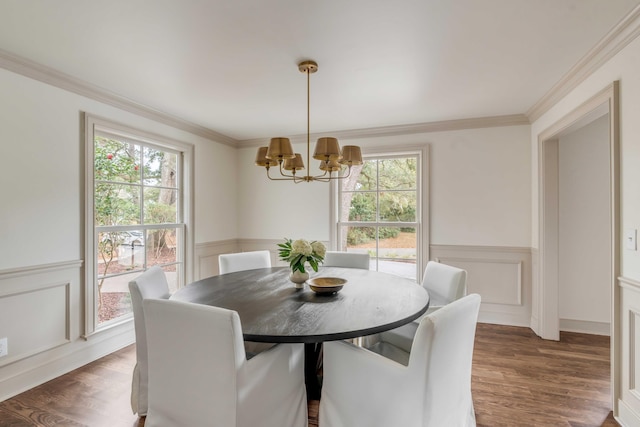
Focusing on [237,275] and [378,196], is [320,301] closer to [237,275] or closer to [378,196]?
[237,275]

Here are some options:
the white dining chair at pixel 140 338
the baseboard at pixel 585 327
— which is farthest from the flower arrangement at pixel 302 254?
the baseboard at pixel 585 327

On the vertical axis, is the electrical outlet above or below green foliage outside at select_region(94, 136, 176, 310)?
below

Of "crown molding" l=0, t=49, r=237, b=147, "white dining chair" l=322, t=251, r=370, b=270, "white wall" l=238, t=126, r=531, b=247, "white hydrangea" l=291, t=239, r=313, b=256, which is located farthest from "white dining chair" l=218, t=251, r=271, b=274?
"crown molding" l=0, t=49, r=237, b=147

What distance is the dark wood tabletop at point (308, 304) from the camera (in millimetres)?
1423

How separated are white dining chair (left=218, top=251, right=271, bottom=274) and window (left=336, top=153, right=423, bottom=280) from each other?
1.24 m

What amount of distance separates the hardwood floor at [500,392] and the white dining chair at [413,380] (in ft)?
1.85

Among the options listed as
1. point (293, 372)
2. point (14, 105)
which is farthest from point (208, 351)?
point (14, 105)

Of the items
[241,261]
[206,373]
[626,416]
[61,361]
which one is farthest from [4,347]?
[626,416]

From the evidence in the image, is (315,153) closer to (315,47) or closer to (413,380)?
(315,47)

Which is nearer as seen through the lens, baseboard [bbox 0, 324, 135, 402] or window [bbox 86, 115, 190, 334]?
baseboard [bbox 0, 324, 135, 402]

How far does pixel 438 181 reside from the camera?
372 centimetres

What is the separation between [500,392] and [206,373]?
2.01 meters

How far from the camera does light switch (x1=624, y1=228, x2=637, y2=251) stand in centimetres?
181

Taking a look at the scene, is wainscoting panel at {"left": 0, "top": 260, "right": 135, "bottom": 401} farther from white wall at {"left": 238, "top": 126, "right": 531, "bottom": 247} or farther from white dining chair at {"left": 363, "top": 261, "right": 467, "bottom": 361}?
white wall at {"left": 238, "top": 126, "right": 531, "bottom": 247}
